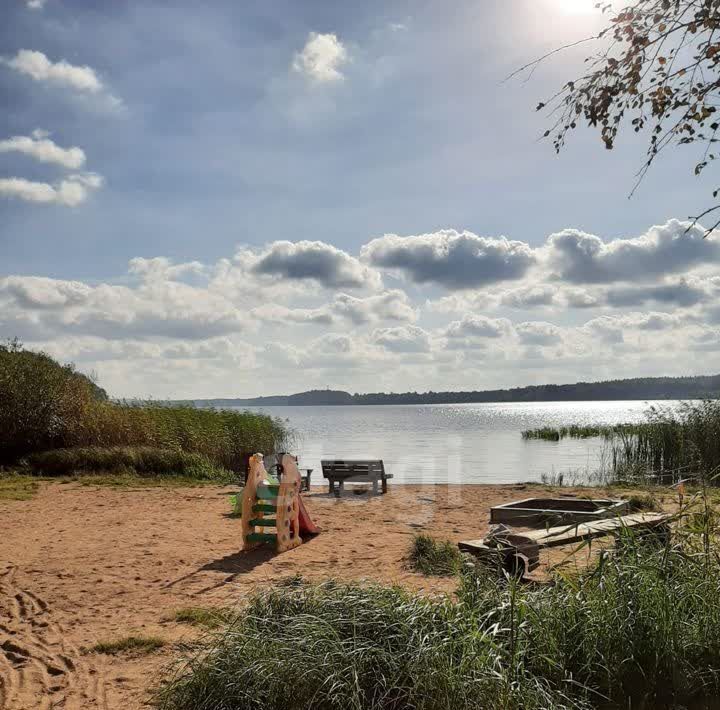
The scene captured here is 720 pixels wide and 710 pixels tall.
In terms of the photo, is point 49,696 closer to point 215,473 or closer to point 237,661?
point 237,661

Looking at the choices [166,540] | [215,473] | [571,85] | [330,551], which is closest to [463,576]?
[571,85]

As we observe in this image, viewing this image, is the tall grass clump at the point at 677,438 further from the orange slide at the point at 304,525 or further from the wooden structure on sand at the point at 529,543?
the wooden structure on sand at the point at 529,543

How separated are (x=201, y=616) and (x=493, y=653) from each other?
3.19 m

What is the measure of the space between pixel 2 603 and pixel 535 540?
5135 millimetres

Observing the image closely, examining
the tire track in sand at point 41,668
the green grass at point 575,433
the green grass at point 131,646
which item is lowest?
the tire track in sand at point 41,668

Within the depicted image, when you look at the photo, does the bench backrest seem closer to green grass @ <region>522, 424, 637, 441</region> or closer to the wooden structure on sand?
the wooden structure on sand

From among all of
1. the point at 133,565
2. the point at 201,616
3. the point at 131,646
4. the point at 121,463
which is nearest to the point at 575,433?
the point at 121,463

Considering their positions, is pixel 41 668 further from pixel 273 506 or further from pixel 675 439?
pixel 675 439

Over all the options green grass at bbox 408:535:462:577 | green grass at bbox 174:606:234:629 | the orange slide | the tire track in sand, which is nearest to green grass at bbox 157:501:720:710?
the tire track in sand

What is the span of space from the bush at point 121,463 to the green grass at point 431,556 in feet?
35.3

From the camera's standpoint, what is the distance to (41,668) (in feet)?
16.4

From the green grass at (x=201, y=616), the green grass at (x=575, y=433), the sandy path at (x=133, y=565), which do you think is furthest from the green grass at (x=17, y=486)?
the green grass at (x=575, y=433)

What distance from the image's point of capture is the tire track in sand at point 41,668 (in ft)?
14.7

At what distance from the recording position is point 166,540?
986 cm
